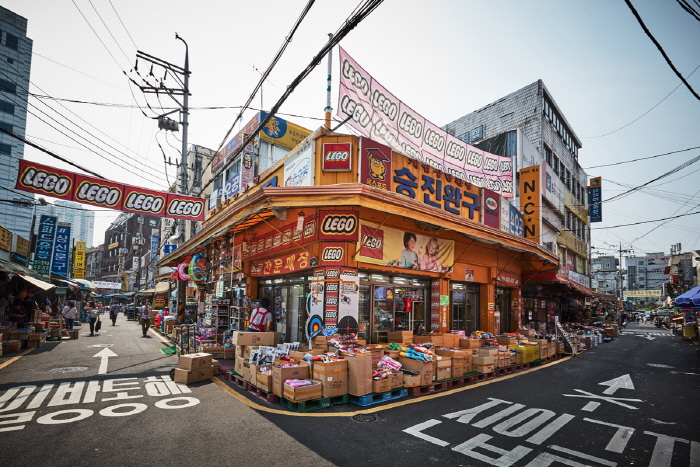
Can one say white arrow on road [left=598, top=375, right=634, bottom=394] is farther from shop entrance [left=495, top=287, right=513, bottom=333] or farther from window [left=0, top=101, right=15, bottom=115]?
window [left=0, top=101, right=15, bottom=115]

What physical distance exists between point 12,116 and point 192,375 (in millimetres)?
62937

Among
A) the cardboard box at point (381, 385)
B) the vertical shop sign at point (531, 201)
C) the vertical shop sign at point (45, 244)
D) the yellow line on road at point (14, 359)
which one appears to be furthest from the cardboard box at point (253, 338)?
the vertical shop sign at point (45, 244)

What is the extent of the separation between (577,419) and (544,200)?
2437 centimetres

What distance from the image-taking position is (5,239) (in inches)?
795

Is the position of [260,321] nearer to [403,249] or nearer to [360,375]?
[403,249]

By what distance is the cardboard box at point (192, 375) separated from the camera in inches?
334

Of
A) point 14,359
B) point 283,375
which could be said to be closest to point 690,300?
point 283,375

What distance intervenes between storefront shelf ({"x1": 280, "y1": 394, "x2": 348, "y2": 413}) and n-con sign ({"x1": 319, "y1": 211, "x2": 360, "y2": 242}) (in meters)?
4.32

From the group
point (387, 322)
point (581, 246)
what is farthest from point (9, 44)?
point (581, 246)

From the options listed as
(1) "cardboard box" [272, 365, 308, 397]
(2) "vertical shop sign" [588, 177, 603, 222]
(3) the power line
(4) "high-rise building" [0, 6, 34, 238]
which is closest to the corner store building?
(1) "cardboard box" [272, 365, 308, 397]

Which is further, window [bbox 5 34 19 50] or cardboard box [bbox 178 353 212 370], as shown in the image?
window [bbox 5 34 19 50]

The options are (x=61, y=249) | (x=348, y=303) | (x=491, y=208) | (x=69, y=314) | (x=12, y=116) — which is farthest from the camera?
(x=12, y=116)

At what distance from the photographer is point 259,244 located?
13.6m

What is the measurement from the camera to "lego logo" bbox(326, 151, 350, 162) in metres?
10.5
